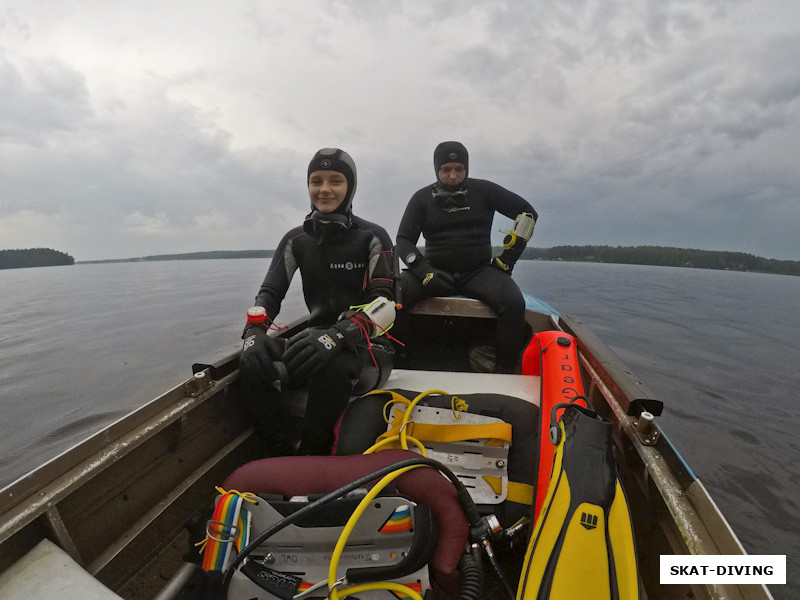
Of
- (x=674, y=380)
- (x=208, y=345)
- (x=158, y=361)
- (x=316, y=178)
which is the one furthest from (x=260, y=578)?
(x=208, y=345)

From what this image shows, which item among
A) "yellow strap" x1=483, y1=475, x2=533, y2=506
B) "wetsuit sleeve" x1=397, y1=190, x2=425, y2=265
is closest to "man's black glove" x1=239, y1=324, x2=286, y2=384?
"yellow strap" x1=483, y1=475, x2=533, y2=506

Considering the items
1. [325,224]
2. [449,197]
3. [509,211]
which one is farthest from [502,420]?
[509,211]

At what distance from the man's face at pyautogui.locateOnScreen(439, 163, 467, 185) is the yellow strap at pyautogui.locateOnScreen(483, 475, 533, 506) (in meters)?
3.09

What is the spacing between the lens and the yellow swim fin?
1.24m

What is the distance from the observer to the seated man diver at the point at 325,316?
2.22m

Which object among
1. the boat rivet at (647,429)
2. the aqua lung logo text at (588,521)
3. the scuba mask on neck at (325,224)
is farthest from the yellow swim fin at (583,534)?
the scuba mask on neck at (325,224)

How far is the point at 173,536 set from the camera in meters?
1.91

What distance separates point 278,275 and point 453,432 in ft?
5.73

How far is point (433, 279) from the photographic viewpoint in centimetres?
397

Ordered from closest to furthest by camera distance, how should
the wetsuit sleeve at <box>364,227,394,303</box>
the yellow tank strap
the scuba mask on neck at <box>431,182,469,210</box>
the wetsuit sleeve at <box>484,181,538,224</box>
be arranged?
the yellow tank strap < the wetsuit sleeve at <box>364,227,394,303</box> < the scuba mask on neck at <box>431,182,469,210</box> < the wetsuit sleeve at <box>484,181,538,224</box>

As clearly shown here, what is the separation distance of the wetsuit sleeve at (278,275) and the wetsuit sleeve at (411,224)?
5.30 feet

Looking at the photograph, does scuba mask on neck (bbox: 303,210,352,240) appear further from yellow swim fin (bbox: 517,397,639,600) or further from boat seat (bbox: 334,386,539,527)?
yellow swim fin (bbox: 517,397,639,600)

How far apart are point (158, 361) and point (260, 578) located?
466 inches

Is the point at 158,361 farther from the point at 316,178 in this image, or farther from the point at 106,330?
the point at 316,178
